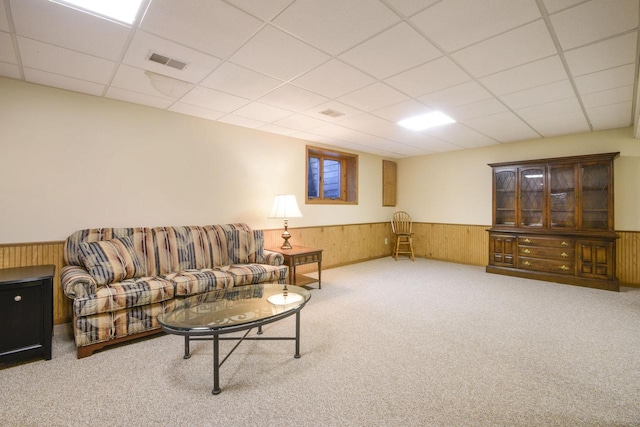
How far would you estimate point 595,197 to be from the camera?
432 cm

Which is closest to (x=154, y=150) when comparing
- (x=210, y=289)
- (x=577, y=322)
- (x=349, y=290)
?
(x=210, y=289)

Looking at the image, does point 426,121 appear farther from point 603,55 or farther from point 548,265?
point 548,265

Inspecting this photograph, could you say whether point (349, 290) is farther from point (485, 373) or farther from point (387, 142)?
point (387, 142)

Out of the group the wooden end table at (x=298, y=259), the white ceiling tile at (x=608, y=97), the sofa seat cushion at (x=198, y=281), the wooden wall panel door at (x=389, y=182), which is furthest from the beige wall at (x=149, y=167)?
the white ceiling tile at (x=608, y=97)

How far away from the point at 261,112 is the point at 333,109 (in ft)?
2.92

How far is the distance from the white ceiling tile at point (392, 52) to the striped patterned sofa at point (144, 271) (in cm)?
231

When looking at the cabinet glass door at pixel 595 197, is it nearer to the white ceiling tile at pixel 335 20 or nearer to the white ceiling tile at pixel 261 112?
the white ceiling tile at pixel 335 20

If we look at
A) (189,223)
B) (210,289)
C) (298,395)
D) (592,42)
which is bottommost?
(298,395)

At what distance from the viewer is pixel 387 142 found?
5258 mm

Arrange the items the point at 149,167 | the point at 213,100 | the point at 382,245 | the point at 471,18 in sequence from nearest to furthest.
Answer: the point at 471,18
the point at 213,100
the point at 149,167
the point at 382,245

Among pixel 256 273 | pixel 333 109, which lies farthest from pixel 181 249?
pixel 333 109

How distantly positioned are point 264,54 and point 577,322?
3877 millimetres

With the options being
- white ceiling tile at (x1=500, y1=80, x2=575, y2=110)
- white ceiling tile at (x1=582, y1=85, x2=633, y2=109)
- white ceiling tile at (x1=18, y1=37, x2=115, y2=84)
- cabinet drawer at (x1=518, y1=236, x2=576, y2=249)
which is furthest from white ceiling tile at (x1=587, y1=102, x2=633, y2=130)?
white ceiling tile at (x1=18, y1=37, x2=115, y2=84)

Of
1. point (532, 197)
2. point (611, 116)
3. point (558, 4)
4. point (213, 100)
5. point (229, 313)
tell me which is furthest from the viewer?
point (532, 197)
